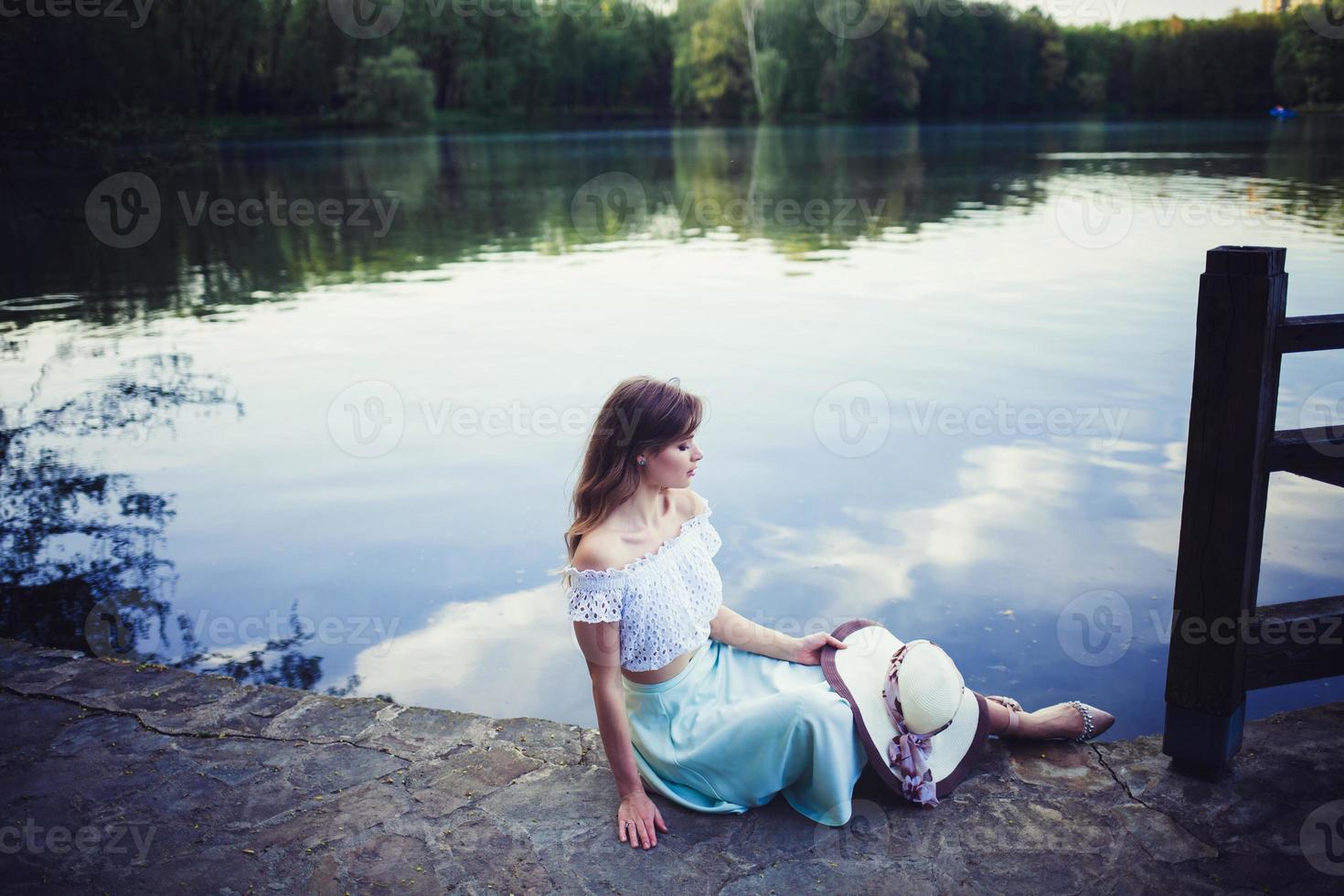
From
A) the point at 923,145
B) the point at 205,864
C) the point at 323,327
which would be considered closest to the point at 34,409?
the point at 323,327

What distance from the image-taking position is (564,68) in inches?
3034

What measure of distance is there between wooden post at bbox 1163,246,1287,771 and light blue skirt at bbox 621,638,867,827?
0.92 m

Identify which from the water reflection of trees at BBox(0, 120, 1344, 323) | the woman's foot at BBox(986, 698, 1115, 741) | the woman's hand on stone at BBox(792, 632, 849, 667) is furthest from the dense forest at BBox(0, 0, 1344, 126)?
the woman's foot at BBox(986, 698, 1115, 741)

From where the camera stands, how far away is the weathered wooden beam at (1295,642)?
9.35ft

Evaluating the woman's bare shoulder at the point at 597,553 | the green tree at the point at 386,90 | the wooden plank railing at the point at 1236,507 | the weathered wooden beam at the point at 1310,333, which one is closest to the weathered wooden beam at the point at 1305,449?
the wooden plank railing at the point at 1236,507

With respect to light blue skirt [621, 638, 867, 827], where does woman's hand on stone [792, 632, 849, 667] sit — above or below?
above

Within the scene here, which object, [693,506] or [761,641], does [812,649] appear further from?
[693,506]

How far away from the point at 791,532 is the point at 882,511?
586 mm

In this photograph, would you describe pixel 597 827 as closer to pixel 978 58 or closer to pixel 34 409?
pixel 34 409

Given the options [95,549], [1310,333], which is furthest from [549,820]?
[95,549]

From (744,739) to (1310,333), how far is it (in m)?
1.75

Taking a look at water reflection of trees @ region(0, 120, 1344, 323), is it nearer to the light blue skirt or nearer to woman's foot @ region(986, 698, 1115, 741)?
the light blue skirt

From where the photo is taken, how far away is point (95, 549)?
570cm

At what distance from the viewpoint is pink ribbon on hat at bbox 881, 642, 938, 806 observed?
2830 millimetres
